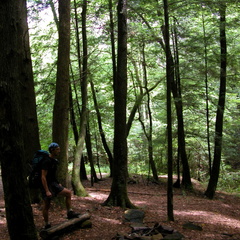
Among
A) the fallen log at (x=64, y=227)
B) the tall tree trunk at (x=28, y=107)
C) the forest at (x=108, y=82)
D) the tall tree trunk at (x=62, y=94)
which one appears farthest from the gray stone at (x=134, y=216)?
the tall tree trunk at (x=28, y=107)

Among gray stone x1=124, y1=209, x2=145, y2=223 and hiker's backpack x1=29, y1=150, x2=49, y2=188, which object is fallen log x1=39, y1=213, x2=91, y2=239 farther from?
gray stone x1=124, y1=209, x2=145, y2=223

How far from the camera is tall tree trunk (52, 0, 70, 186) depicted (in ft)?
24.6

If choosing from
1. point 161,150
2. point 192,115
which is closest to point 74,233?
point 192,115

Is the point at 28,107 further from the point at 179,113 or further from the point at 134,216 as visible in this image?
the point at 179,113

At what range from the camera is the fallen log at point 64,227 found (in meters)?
4.59

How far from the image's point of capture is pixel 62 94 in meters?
7.56

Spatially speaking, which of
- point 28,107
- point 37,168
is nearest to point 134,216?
point 37,168

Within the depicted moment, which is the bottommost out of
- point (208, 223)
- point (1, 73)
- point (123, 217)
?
point (208, 223)

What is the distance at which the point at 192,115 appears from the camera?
49.5 feet

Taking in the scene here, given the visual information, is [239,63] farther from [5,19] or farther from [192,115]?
[5,19]

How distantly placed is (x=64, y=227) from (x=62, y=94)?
3833 millimetres

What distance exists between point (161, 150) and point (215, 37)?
8.09 m

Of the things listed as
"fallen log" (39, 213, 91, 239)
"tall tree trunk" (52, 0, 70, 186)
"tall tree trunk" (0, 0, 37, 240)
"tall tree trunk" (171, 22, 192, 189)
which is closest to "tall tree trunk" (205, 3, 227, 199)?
"tall tree trunk" (171, 22, 192, 189)

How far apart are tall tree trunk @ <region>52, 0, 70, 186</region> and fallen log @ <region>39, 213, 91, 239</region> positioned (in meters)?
2.08
